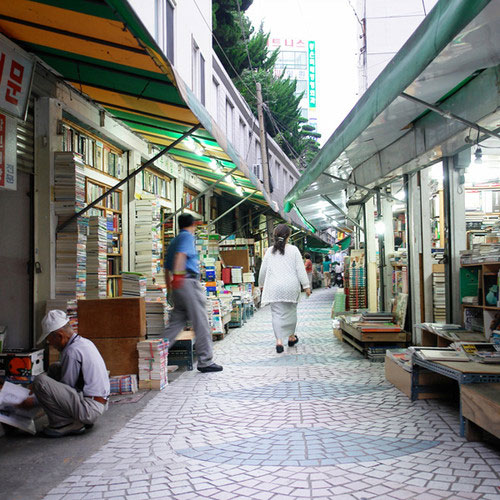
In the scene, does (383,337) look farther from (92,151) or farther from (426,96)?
(92,151)

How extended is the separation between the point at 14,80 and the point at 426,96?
4.19 m

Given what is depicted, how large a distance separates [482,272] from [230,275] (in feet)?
28.8

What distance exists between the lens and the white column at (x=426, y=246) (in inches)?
309

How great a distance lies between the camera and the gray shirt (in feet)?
14.4

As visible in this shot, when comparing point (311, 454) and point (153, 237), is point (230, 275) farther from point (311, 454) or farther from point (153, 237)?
point (311, 454)

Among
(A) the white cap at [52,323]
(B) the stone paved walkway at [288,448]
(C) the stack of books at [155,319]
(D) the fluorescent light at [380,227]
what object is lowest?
(B) the stone paved walkway at [288,448]

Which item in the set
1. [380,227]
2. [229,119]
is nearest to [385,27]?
[229,119]

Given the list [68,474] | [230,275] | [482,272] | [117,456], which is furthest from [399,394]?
[230,275]

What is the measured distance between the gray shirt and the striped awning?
2.53 m

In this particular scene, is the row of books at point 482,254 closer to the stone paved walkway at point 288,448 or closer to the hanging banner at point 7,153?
the stone paved walkway at point 288,448

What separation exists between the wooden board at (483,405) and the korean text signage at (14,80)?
489 centimetres

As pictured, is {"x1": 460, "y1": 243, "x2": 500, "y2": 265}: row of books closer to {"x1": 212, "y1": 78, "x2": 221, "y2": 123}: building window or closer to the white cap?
the white cap

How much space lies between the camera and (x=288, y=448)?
3895 mm

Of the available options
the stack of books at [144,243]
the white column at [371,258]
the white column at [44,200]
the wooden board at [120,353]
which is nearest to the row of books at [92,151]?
the white column at [44,200]
